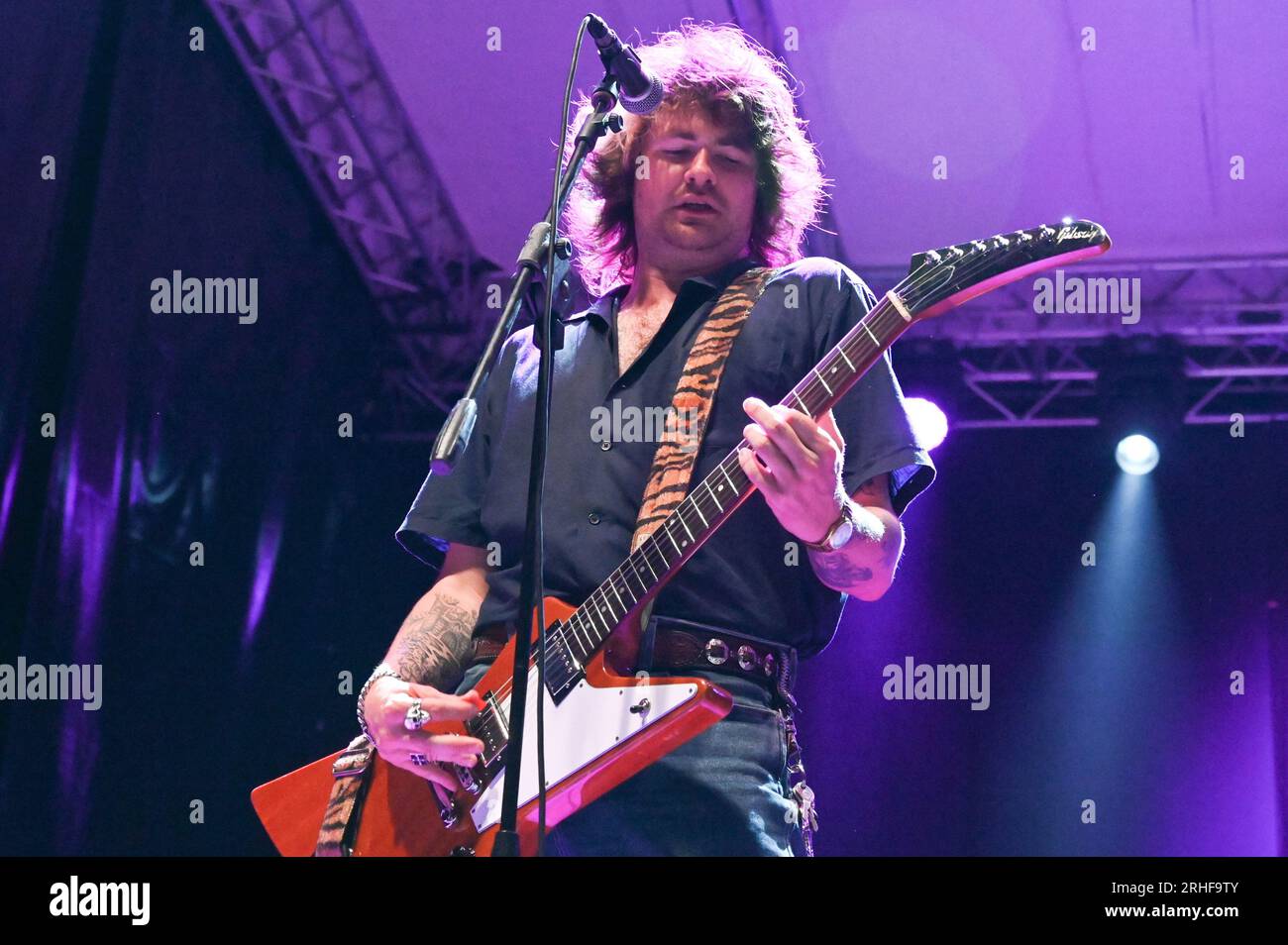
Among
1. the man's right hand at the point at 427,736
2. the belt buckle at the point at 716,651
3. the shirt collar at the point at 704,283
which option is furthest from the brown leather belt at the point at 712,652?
the shirt collar at the point at 704,283

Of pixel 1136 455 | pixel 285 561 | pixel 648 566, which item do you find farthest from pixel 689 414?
pixel 1136 455

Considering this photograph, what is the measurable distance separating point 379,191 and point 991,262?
11.0 feet

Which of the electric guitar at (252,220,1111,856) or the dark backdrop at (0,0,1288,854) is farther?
the dark backdrop at (0,0,1288,854)

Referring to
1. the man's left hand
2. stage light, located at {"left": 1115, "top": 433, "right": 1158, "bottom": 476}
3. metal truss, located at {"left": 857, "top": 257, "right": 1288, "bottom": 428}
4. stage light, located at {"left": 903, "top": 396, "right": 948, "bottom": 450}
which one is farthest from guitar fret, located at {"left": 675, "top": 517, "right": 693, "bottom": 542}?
stage light, located at {"left": 1115, "top": 433, "right": 1158, "bottom": 476}

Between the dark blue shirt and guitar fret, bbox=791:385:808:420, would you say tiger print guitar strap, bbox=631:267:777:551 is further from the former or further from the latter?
guitar fret, bbox=791:385:808:420

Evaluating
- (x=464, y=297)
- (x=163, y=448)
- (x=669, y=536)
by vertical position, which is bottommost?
(x=669, y=536)

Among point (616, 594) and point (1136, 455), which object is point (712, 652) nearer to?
point (616, 594)

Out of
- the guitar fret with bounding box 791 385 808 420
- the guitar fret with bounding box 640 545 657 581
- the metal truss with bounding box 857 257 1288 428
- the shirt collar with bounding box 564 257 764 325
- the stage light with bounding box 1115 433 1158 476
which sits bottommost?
the guitar fret with bounding box 640 545 657 581

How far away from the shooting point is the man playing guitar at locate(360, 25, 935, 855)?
2135 millimetres

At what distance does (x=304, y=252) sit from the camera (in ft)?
15.8

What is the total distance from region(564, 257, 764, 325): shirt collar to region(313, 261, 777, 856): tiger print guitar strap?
0.14 m

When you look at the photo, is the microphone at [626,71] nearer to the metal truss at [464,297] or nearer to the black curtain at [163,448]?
the metal truss at [464,297]

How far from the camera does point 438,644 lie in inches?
100

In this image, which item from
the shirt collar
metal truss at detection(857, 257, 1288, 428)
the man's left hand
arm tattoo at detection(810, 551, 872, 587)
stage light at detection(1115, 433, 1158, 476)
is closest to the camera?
the man's left hand
